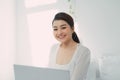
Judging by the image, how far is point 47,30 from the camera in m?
2.70

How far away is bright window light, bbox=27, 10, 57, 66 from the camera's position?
269cm

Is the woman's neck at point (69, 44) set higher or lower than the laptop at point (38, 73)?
higher

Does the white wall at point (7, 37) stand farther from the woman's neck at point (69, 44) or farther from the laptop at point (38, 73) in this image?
the laptop at point (38, 73)

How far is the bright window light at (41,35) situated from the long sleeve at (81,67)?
1468 millimetres

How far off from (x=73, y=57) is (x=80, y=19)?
1339 mm

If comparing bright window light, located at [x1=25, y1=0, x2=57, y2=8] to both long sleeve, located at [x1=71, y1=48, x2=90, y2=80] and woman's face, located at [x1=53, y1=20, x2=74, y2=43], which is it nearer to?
woman's face, located at [x1=53, y1=20, x2=74, y2=43]

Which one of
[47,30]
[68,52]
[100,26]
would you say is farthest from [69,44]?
[47,30]

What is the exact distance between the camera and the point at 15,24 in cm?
279

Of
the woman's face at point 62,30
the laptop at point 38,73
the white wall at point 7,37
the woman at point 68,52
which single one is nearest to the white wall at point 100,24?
the white wall at point 7,37

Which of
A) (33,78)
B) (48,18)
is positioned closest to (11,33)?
(48,18)

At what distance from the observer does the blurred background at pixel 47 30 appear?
7.95 ft

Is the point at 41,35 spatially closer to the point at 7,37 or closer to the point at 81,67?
the point at 7,37

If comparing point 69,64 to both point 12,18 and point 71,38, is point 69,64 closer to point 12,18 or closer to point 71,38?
point 71,38

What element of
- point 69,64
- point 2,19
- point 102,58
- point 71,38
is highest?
point 2,19
